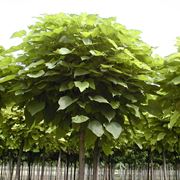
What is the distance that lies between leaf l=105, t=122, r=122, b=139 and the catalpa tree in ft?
0.03

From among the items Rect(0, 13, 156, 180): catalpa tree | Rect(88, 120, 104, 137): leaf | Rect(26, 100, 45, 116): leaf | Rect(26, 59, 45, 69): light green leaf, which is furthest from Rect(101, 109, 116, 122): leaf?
Rect(26, 59, 45, 69): light green leaf

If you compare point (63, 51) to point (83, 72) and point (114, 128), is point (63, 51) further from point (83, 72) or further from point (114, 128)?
point (114, 128)

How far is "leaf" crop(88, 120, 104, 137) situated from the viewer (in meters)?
3.53

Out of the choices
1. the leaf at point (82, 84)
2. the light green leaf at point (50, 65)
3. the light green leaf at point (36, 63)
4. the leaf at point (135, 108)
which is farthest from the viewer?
the leaf at point (135, 108)

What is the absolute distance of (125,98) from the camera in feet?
12.9

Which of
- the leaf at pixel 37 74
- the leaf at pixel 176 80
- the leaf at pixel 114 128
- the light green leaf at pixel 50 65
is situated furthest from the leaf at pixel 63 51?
the leaf at pixel 176 80

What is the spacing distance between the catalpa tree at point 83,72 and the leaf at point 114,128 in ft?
0.03

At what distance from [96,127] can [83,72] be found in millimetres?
605

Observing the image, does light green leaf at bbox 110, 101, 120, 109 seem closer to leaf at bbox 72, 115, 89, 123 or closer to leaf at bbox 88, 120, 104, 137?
leaf at bbox 88, 120, 104, 137

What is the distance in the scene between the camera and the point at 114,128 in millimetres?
3637

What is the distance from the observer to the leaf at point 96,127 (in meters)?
3.53

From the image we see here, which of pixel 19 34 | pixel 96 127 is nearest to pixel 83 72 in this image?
pixel 96 127

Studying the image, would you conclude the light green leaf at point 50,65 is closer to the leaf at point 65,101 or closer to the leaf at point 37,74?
the leaf at point 37,74

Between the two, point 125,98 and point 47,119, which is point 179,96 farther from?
point 47,119
